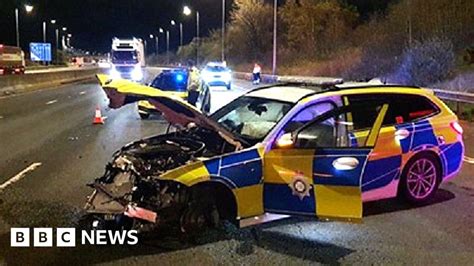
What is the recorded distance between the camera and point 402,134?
7.86 m

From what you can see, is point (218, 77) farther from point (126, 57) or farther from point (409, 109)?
point (409, 109)

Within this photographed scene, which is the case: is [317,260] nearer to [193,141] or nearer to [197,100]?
[193,141]

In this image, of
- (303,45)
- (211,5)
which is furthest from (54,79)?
(211,5)

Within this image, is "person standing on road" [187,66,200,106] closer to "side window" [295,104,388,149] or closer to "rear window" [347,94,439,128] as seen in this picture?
"rear window" [347,94,439,128]

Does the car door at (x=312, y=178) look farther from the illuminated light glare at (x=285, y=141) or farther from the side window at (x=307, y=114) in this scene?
the side window at (x=307, y=114)

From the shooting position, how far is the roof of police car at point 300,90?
25.4 ft

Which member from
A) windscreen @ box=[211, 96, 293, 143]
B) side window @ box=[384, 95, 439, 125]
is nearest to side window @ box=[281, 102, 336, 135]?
windscreen @ box=[211, 96, 293, 143]

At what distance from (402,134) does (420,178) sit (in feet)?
2.39

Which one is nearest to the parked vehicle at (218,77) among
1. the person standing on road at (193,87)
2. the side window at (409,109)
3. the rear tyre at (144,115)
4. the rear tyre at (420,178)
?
the person standing on road at (193,87)

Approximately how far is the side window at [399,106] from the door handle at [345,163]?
1042mm

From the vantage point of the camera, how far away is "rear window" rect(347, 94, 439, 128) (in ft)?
24.9

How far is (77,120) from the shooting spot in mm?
20016

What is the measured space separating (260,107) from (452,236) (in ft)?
8.99

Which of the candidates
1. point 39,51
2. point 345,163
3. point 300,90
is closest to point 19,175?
point 300,90
